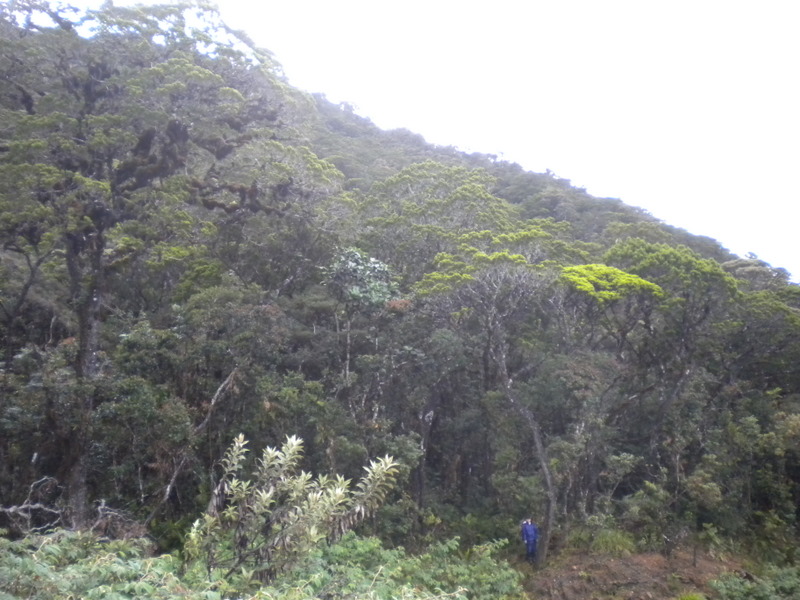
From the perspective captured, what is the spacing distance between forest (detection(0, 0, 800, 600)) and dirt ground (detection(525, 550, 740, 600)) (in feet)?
1.27

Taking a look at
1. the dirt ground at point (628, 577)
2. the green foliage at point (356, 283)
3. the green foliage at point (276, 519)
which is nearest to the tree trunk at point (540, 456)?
the dirt ground at point (628, 577)

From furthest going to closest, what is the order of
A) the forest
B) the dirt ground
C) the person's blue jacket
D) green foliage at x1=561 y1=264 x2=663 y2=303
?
green foliage at x1=561 y1=264 x2=663 y2=303 < the person's blue jacket < the forest < the dirt ground

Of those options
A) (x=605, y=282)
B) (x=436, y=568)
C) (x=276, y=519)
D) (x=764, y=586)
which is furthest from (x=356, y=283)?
(x=764, y=586)

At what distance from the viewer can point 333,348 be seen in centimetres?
1244

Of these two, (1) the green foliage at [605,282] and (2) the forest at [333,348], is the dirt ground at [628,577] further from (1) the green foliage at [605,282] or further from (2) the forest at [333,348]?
(1) the green foliage at [605,282]

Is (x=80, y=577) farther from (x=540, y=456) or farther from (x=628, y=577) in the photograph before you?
(x=540, y=456)

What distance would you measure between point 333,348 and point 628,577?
6696 mm

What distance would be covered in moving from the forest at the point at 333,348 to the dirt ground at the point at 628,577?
1.27ft

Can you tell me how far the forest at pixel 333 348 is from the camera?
954cm

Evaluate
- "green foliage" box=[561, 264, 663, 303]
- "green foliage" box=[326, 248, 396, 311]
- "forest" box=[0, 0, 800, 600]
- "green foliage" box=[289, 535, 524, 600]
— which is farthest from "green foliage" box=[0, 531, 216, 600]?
"green foliage" box=[561, 264, 663, 303]

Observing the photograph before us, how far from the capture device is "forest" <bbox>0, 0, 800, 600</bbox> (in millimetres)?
9539

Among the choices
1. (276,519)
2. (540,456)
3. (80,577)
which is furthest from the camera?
(540,456)

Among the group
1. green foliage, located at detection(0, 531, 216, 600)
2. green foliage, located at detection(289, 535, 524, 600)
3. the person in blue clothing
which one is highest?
green foliage, located at detection(0, 531, 216, 600)

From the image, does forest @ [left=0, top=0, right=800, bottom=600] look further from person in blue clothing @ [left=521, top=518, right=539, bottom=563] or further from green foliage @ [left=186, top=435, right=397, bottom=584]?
green foliage @ [left=186, top=435, right=397, bottom=584]
